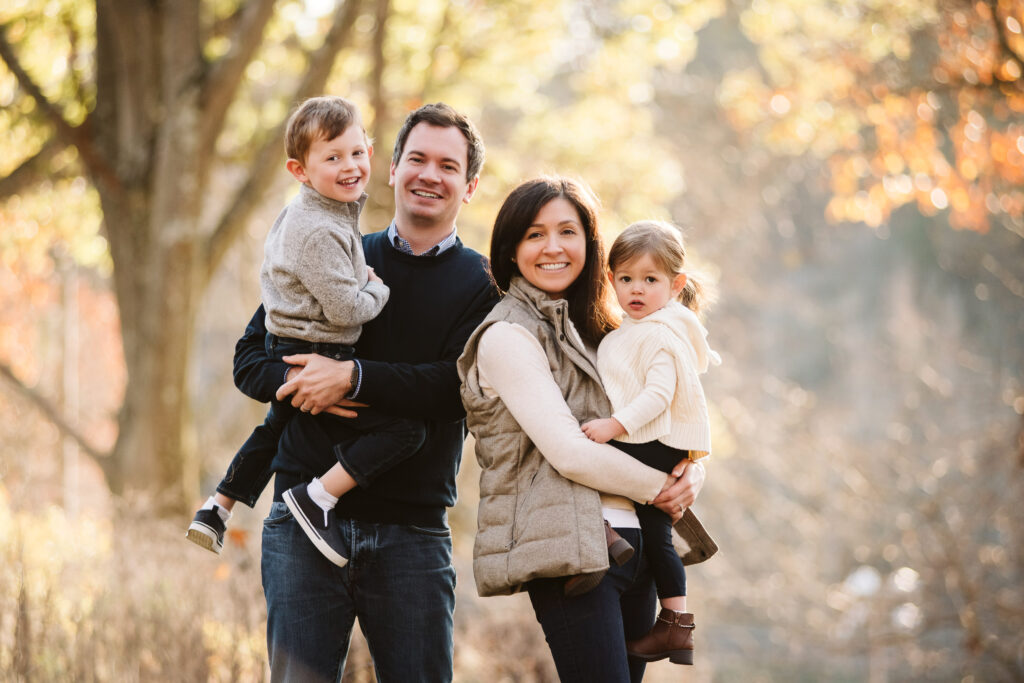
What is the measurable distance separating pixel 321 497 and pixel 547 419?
67 centimetres

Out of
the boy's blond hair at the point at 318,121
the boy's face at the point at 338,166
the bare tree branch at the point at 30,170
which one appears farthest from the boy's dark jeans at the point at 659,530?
the bare tree branch at the point at 30,170

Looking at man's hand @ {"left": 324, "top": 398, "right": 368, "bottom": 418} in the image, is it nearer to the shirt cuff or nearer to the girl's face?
the shirt cuff

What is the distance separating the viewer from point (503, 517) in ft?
8.01

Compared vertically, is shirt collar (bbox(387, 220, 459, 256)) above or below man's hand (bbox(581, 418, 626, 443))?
above

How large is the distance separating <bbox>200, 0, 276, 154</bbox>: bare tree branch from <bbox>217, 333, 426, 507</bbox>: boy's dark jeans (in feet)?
14.0

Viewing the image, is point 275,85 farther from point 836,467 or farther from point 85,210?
point 836,467

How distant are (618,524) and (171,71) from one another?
5.41 meters

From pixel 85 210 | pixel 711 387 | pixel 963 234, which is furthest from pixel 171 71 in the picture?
pixel 963 234

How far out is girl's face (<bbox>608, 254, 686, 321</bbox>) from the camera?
2590mm

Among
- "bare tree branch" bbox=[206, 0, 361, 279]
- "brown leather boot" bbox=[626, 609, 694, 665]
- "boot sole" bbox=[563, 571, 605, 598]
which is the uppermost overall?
"bare tree branch" bbox=[206, 0, 361, 279]

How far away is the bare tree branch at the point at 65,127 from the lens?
6551 mm

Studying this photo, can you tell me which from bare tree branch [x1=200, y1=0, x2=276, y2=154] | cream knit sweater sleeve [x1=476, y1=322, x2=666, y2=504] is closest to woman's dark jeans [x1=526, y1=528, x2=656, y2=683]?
cream knit sweater sleeve [x1=476, y1=322, x2=666, y2=504]

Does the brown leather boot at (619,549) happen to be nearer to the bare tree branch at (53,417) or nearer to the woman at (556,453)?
the woman at (556,453)

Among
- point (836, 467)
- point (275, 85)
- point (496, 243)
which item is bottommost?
point (836, 467)
